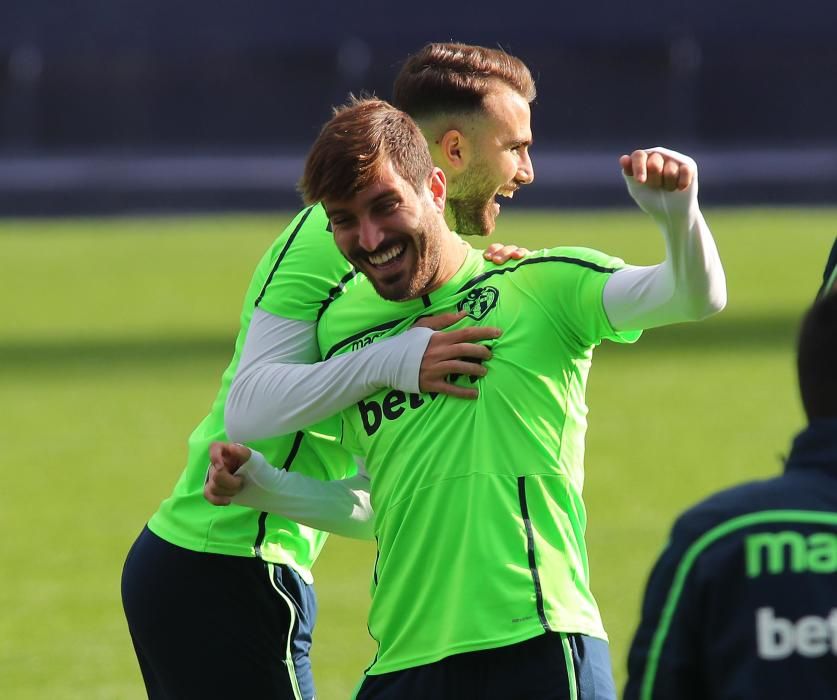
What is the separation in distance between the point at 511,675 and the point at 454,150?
116 cm

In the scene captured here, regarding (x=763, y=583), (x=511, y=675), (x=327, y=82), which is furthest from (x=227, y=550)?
(x=327, y=82)

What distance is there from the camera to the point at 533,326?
3.17 metres

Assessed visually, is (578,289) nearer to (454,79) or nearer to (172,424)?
(454,79)

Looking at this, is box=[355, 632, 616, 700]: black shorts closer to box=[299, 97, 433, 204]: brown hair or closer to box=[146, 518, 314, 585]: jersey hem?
box=[146, 518, 314, 585]: jersey hem

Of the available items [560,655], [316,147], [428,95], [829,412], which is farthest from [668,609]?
[428,95]

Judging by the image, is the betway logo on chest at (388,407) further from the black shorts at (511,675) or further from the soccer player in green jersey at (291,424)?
the black shorts at (511,675)

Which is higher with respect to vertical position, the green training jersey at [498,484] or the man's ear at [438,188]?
the man's ear at [438,188]

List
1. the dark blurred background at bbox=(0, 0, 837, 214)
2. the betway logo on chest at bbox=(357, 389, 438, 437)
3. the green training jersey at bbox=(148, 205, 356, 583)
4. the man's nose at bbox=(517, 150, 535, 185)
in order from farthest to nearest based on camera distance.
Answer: the dark blurred background at bbox=(0, 0, 837, 214), the man's nose at bbox=(517, 150, 535, 185), the green training jersey at bbox=(148, 205, 356, 583), the betway logo on chest at bbox=(357, 389, 438, 437)

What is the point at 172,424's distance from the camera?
12.3 meters

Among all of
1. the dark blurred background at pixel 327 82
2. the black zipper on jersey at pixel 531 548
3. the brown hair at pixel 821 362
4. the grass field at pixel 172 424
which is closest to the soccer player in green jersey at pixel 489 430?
the black zipper on jersey at pixel 531 548

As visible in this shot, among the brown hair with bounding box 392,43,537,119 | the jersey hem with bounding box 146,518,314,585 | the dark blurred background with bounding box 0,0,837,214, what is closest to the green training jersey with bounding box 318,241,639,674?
the brown hair with bounding box 392,43,537,119

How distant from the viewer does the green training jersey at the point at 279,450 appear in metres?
3.47

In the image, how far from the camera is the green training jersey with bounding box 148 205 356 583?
3471 mm

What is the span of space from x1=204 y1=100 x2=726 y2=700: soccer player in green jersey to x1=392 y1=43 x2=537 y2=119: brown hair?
32cm
